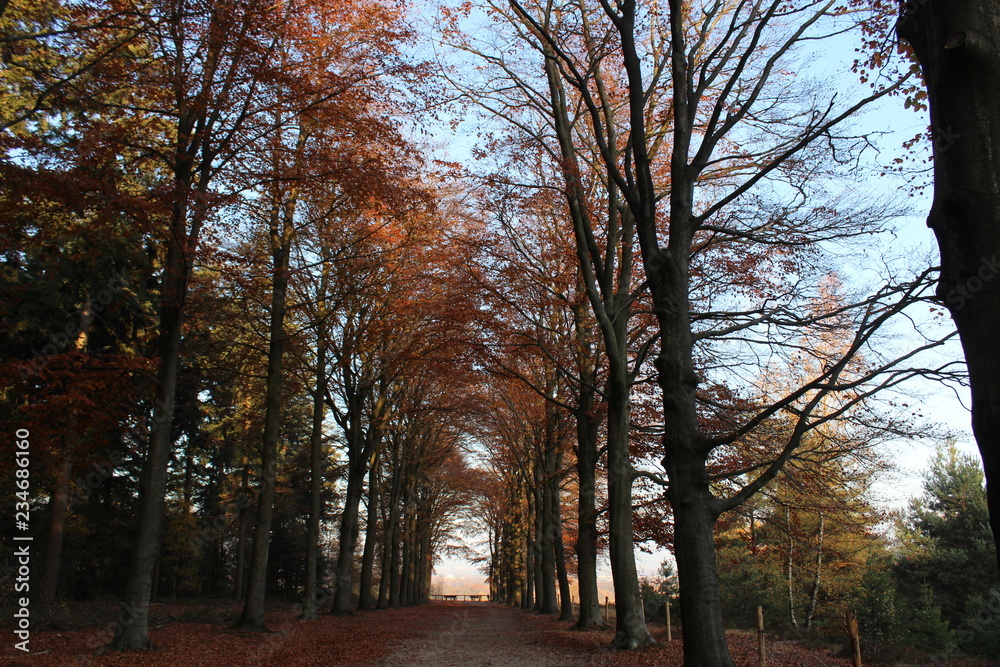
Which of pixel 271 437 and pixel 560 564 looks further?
pixel 560 564

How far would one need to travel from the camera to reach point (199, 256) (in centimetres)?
1079

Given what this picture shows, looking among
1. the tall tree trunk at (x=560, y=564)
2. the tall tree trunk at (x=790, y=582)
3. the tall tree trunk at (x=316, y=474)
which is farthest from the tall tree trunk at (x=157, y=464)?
the tall tree trunk at (x=790, y=582)

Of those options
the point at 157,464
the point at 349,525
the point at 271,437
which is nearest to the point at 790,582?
the point at 349,525

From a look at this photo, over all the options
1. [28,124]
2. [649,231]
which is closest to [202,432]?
[28,124]

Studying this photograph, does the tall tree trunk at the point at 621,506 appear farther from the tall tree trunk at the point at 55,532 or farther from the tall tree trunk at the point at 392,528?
the tall tree trunk at the point at 392,528

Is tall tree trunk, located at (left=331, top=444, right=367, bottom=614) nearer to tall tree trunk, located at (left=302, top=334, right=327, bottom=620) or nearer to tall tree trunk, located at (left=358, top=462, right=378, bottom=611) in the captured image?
tall tree trunk, located at (left=358, top=462, right=378, bottom=611)

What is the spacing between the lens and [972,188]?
2945 millimetres

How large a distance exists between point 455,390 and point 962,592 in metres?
19.0

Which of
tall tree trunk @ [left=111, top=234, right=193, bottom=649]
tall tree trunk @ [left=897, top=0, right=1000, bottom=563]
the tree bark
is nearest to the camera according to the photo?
tall tree trunk @ [left=897, top=0, right=1000, bottom=563]

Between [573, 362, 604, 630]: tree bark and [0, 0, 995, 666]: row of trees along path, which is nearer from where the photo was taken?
[0, 0, 995, 666]: row of trees along path

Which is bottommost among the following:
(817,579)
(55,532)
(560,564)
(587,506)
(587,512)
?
(817,579)

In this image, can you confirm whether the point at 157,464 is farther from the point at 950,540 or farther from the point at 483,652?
the point at 950,540

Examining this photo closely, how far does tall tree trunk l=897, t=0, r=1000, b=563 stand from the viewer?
2801 millimetres

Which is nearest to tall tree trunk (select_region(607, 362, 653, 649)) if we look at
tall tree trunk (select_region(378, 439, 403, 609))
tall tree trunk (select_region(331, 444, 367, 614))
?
tall tree trunk (select_region(331, 444, 367, 614))
